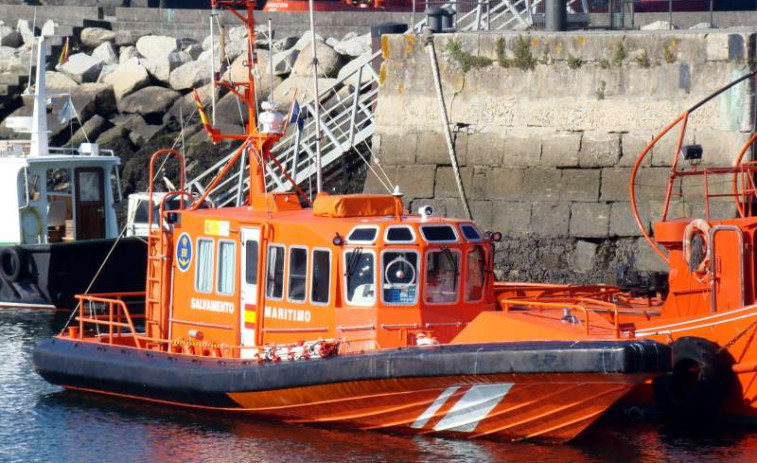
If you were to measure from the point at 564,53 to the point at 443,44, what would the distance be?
1.63 m

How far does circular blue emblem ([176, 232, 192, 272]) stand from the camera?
13.8 metres

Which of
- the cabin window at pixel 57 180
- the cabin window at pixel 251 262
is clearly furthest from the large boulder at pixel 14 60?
the cabin window at pixel 251 262

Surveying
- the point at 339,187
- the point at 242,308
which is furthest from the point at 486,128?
the point at 242,308

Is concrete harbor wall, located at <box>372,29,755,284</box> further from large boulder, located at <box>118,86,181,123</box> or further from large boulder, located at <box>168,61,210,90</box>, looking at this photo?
large boulder, located at <box>168,61,210,90</box>

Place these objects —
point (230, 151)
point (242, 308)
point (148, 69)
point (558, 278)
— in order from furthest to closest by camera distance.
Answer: point (148, 69), point (230, 151), point (558, 278), point (242, 308)

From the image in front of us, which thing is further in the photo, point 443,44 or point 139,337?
point 443,44

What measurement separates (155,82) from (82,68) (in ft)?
6.00

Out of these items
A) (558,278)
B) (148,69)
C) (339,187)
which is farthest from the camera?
(148,69)

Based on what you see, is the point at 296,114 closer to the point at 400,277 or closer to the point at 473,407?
the point at 400,277

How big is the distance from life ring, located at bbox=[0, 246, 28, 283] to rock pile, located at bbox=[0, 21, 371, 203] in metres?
4.30

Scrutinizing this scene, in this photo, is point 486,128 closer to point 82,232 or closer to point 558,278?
point 558,278

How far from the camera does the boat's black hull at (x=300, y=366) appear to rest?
11.3 m

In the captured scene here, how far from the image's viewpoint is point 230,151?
80.4ft

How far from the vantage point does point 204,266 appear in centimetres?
1366
